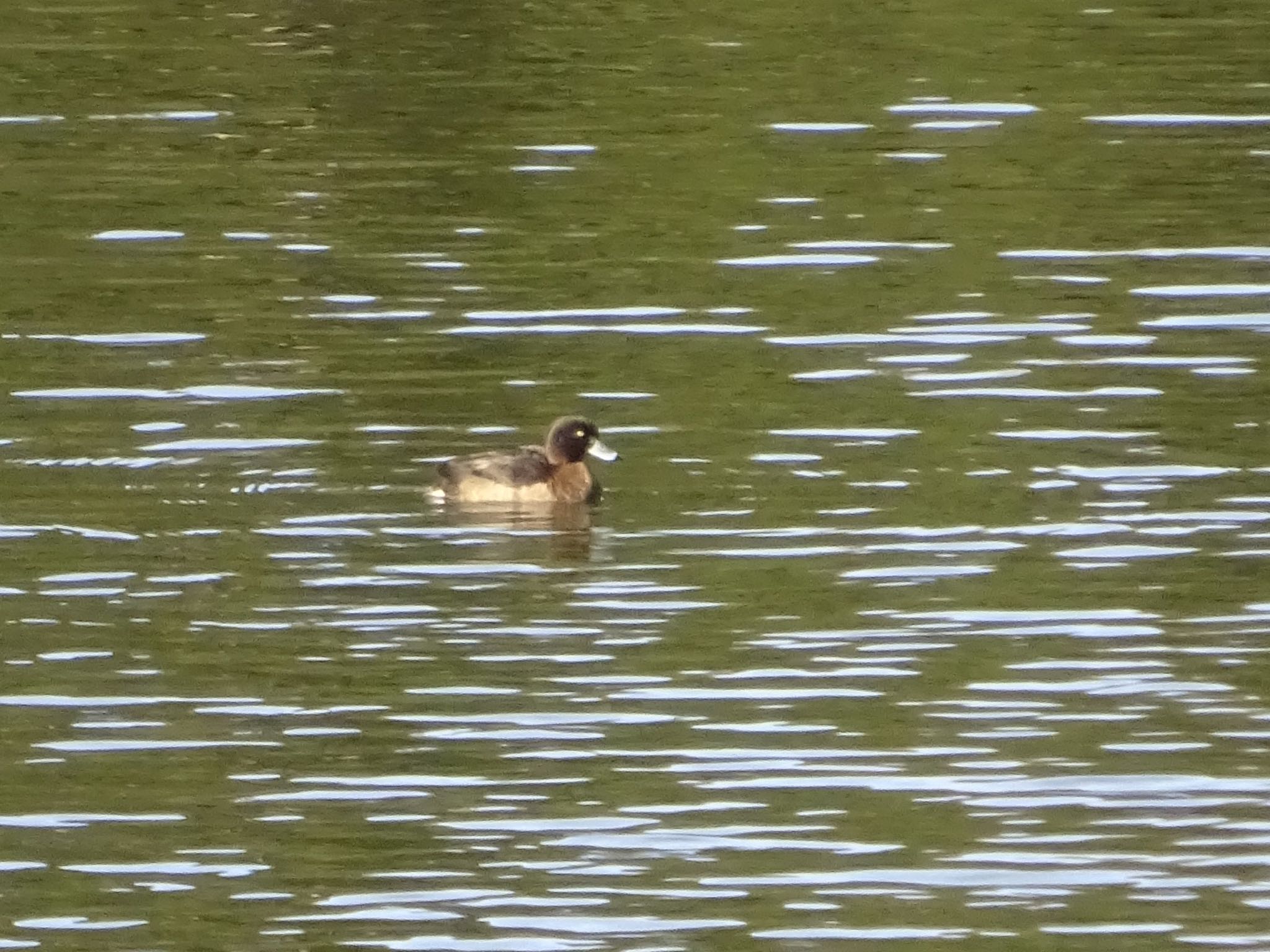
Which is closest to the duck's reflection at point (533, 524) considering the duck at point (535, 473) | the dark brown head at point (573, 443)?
the duck at point (535, 473)

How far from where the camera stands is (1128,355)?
50.8ft

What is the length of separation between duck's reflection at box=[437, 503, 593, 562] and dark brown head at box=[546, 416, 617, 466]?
205 mm

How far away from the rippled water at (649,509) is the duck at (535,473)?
153 mm

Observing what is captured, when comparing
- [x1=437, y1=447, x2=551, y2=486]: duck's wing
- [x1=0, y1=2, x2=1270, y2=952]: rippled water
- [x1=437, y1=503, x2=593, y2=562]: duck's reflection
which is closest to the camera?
[x1=0, y1=2, x2=1270, y2=952]: rippled water

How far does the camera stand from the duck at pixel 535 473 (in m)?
13.6

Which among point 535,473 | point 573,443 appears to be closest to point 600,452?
point 573,443

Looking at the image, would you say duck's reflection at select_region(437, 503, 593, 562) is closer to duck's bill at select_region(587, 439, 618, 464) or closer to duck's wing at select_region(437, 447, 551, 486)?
duck's wing at select_region(437, 447, 551, 486)

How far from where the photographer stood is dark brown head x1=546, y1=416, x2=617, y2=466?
1388 centimetres

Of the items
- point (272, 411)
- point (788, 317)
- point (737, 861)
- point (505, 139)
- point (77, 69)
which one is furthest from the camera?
point (77, 69)

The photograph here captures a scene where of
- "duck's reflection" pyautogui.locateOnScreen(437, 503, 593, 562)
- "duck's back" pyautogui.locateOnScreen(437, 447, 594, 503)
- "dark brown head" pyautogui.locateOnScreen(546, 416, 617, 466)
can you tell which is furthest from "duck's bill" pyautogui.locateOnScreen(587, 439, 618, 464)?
"duck's reflection" pyautogui.locateOnScreen(437, 503, 593, 562)

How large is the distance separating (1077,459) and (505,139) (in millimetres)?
8500

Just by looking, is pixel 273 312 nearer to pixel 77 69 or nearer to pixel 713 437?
pixel 713 437

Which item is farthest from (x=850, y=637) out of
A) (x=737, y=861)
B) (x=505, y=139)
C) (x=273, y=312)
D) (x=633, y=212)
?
(x=505, y=139)

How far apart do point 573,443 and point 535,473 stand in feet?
0.71
